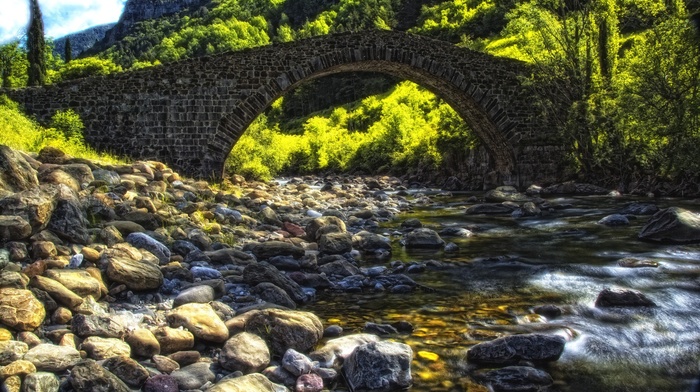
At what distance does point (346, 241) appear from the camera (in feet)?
25.7

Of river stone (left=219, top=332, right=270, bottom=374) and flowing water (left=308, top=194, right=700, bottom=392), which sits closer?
river stone (left=219, top=332, right=270, bottom=374)

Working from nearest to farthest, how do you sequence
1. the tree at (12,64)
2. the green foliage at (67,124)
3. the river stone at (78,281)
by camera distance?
the river stone at (78,281) → the green foliage at (67,124) → the tree at (12,64)

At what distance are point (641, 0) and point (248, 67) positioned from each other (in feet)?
36.8

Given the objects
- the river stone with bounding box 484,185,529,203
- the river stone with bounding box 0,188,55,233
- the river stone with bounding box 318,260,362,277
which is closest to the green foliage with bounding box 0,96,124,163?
the river stone with bounding box 0,188,55,233

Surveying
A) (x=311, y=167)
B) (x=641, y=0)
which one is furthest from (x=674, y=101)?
(x=311, y=167)

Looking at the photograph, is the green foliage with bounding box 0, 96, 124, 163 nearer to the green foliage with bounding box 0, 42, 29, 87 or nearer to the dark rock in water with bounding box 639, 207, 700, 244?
the dark rock in water with bounding box 639, 207, 700, 244

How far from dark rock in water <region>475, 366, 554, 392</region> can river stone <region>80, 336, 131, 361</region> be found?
2.44 metres

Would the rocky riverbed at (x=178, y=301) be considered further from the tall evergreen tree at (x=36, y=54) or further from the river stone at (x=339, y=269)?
the tall evergreen tree at (x=36, y=54)

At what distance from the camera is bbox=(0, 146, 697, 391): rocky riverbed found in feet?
11.3

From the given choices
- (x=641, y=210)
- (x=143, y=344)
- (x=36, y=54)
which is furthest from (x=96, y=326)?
(x=36, y=54)

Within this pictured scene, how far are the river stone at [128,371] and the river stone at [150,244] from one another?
8.66ft

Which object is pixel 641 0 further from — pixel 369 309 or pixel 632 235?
pixel 369 309

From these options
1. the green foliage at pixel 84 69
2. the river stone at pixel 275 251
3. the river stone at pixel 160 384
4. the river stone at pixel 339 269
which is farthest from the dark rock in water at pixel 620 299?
the green foliage at pixel 84 69

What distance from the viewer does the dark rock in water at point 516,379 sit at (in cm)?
345
